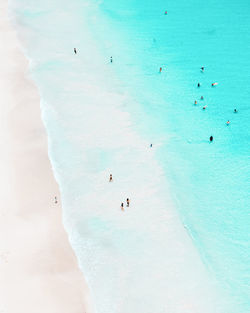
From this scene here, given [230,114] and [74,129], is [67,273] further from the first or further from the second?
[230,114]

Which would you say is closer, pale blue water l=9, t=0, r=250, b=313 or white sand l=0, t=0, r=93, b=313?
white sand l=0, t=0, r=93, b=313

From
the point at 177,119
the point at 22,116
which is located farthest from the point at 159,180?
the point at 22,116

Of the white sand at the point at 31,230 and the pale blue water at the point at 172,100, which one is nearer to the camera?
the white sand at the point at 31,230

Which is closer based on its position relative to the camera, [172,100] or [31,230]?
[31,230]

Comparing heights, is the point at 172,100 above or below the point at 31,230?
above
